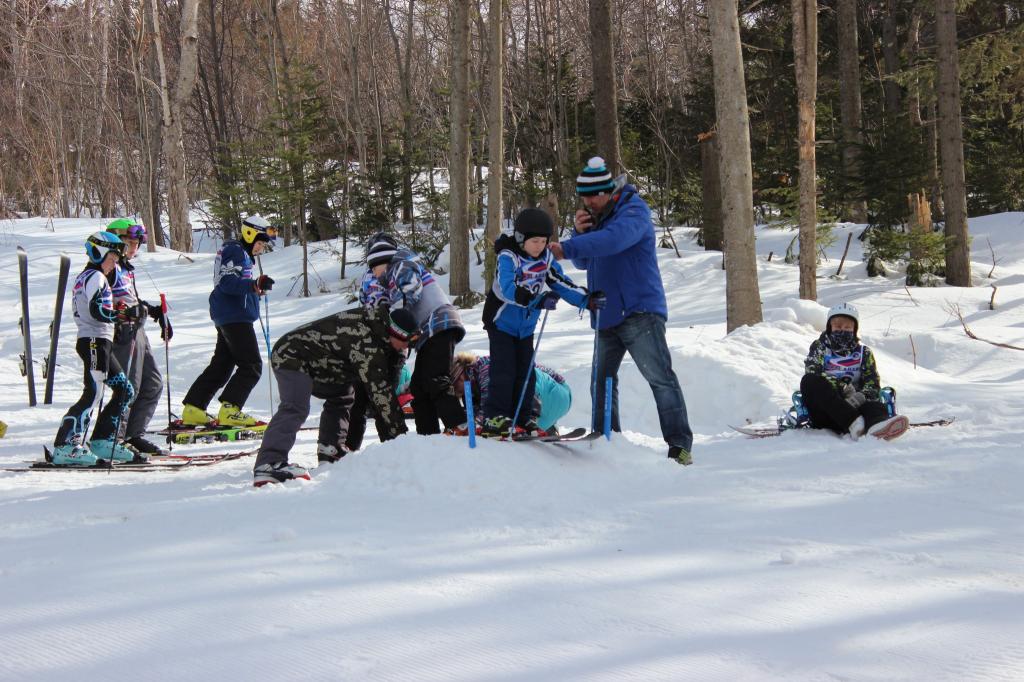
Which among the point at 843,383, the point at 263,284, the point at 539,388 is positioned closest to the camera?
the point at 539,388

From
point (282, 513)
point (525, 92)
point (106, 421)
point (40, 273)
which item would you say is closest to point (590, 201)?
point (282, 513)

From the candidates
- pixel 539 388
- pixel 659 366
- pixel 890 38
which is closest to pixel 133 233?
pixel 539 388

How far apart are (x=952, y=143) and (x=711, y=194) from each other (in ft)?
16.1

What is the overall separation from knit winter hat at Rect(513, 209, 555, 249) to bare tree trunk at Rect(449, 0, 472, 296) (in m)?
11.6

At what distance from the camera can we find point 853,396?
22.1 feet

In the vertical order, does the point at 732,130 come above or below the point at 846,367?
above

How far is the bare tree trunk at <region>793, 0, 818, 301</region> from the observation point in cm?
1504

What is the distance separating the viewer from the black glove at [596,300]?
18.4 ft

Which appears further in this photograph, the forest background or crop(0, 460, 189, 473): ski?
the forest background

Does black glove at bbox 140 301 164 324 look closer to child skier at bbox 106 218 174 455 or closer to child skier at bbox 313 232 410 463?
child skier at bbox 106 218 174 455

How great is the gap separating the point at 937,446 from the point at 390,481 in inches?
146

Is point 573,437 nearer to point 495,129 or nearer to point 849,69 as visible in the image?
point 495,129

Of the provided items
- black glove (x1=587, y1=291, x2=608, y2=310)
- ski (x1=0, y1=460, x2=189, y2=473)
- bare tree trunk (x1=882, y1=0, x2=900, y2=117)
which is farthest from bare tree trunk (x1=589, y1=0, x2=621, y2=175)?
bare tree trunk (x1=882, y1=0, x2=900, y2=117)

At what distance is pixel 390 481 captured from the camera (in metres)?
5.10
